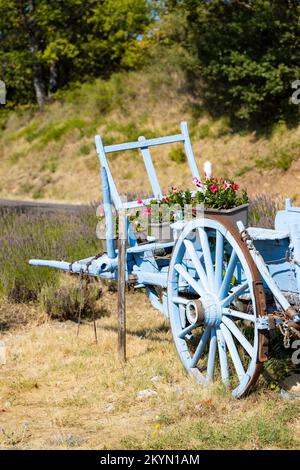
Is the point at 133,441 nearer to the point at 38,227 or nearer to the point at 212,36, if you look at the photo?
the point at 38,227

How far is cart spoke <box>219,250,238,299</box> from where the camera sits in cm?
481

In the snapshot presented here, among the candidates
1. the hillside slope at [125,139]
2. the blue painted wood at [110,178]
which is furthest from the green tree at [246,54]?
the blue painted wood at [110,178]

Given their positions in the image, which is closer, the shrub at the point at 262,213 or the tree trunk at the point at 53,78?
the shrub at the point at 262,213

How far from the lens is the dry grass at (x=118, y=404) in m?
4.42

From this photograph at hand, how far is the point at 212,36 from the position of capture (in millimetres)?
20422

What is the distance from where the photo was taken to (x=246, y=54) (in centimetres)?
1972

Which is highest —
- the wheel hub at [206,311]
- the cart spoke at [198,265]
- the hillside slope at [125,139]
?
the hillside slope at [125,139]

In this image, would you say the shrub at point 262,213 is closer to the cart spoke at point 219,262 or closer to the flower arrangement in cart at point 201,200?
the flower arrangement in cart at point 201,200

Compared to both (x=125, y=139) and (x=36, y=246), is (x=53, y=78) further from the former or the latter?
(x=36, y=246)

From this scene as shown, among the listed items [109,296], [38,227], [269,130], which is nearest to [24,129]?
[269,130]

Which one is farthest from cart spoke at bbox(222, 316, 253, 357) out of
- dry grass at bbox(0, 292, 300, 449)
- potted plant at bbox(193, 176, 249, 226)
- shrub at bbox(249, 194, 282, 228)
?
shrub at bbox(249, 194, 282, 228)

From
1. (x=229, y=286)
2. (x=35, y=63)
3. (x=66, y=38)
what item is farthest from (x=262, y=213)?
(x=35, y=63)

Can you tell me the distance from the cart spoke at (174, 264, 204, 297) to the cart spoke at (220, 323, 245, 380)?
0.31m

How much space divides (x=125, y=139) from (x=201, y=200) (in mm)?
18008
